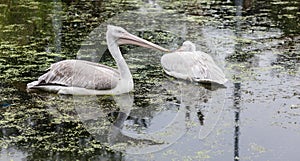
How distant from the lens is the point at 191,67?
4227 mm

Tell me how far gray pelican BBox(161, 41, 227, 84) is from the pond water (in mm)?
66

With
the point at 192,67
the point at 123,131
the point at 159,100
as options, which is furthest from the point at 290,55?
the point at 123,131

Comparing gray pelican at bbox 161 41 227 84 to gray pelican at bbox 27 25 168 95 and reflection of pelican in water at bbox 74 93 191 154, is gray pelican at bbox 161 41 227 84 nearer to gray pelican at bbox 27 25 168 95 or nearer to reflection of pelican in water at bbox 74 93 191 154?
gray pelican at bbox 27 25 168 95

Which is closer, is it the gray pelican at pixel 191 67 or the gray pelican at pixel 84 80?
the gray pelican at pixel 84 80

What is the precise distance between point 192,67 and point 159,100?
1.80 feet

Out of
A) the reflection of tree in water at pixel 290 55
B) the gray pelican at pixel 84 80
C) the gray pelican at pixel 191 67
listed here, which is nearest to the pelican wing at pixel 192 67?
the gray pelican at pixel 191 67

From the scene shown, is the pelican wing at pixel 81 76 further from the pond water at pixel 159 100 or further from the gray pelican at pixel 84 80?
the pond water at pixel 159 100

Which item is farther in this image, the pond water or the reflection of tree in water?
the reflection of tree in water

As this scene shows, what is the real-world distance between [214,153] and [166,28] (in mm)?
3564

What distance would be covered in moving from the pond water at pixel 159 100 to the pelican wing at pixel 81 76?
118 millimetres

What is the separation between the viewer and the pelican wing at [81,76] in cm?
388

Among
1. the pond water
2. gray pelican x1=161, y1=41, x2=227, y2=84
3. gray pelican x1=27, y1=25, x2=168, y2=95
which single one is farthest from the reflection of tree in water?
gray pelican x1=27, y1=25, x2=168, y2=95

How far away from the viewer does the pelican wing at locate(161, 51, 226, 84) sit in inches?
163

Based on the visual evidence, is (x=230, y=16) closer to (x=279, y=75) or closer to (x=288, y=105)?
(x=279, y=75)
